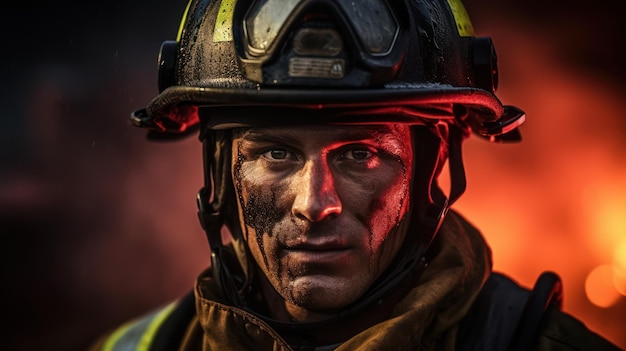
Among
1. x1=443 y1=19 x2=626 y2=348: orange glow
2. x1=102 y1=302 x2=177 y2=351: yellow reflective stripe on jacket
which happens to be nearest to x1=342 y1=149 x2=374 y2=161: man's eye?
x1=102 y1=302 x2=177 y2=351: yellow reflective stripe on jacket

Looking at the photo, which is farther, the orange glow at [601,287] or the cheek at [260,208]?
the orange glow at [601,287]

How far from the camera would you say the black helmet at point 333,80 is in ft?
7.11

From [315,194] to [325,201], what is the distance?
0.12 feet

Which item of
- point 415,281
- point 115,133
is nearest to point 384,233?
point 415,281

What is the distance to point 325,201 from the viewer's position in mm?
2197

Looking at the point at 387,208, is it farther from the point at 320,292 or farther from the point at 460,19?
the point at 460,19

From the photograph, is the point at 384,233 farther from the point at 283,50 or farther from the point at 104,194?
the point at 104,194

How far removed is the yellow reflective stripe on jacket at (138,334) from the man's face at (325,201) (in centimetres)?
75

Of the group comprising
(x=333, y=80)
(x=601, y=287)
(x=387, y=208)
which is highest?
(x=333, y=80)

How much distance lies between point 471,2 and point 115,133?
2939 mm

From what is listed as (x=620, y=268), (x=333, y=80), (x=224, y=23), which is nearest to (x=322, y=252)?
(x=333, y=80)

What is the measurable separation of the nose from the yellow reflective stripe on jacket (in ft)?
3.21

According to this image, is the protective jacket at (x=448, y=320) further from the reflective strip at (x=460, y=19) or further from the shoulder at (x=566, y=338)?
the reflective strip at (x=460, y=19)

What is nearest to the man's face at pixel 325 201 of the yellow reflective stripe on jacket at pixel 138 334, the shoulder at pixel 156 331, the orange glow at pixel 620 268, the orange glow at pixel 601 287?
the shoulder at pixel 156 331
